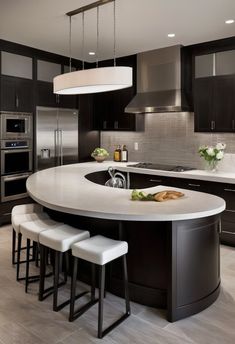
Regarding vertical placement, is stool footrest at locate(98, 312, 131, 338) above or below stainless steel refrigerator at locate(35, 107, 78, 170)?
below

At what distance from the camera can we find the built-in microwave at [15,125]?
16.4ft

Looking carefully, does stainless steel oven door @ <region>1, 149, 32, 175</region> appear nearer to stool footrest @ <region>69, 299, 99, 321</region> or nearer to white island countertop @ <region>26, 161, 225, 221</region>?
white island countertop @ <region>26, 161, 225, 221</region>

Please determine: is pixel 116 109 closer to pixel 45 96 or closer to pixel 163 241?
pixel 45 96

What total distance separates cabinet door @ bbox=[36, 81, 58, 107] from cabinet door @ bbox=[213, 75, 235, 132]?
8.88 feet

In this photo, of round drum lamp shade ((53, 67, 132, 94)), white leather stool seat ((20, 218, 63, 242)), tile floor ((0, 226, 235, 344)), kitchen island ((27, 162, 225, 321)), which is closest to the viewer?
tile floor ((0, 226, 235, 344))

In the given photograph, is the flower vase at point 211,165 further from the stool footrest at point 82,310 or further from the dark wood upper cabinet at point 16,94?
the dark wood upper cabinet at point 16,94

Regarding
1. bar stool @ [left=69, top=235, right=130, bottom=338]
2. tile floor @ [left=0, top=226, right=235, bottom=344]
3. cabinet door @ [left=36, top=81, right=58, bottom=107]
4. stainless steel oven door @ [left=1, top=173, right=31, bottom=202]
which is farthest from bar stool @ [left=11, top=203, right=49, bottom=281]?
cabinet door @ [left=36, top=81, right=58, bottom=107]

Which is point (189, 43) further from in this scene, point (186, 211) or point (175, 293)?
point (175, 293)

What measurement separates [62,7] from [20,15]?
1.94 feet

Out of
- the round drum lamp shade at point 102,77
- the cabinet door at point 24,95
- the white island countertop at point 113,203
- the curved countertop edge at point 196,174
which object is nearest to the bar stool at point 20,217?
the white island countertop at point 113,203

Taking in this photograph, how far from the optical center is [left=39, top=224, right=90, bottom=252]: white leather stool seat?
257 centimetres

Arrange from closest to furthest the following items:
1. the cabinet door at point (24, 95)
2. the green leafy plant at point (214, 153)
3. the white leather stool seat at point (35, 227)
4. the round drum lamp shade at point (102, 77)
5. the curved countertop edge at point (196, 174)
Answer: the white leather stool seat at point (35, 227), the round drum lamp shade at point (102, 77), the curved countertop edge at point (196, 174), the green leafy plant at point (214, 153), the cabinet door at point (24, 95)

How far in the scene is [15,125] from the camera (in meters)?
5.17

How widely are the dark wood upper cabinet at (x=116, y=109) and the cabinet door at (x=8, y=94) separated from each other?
1776 mm
